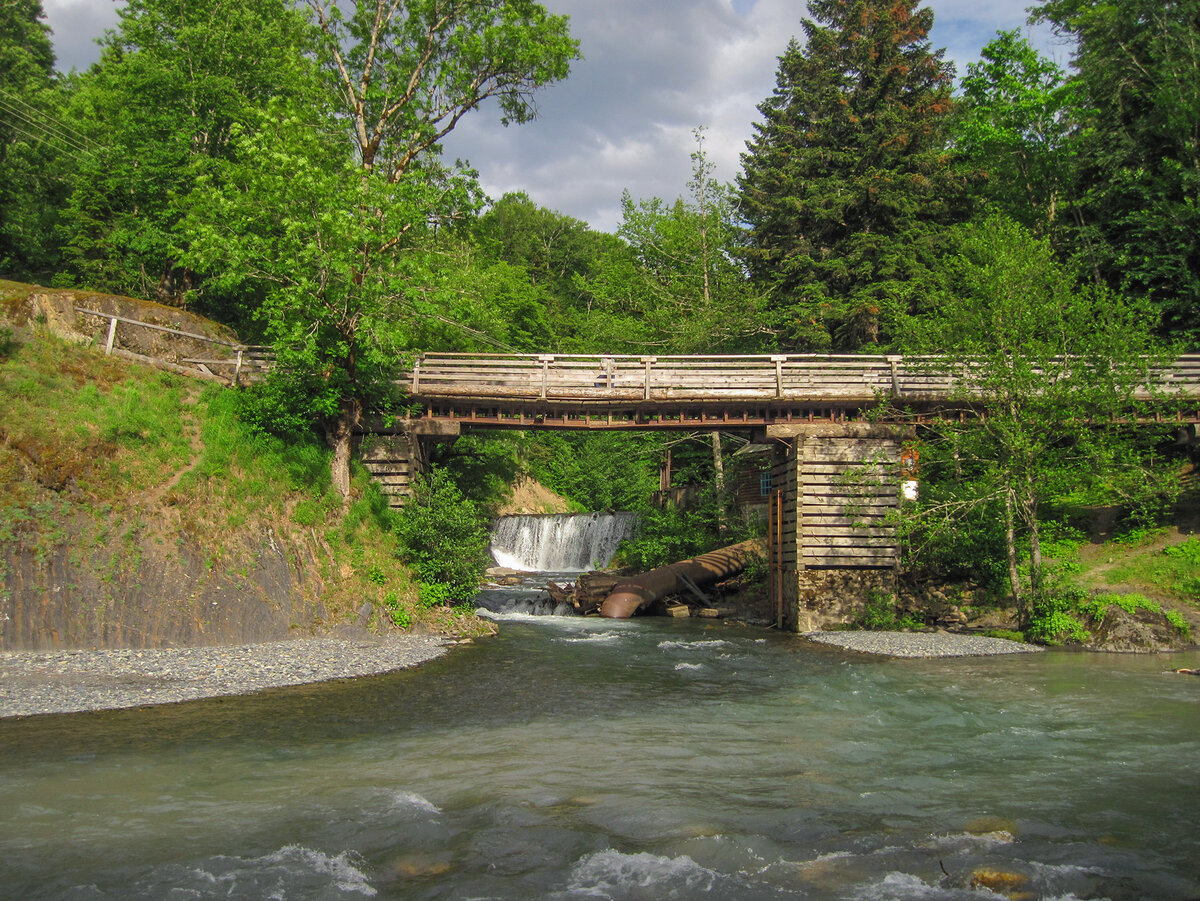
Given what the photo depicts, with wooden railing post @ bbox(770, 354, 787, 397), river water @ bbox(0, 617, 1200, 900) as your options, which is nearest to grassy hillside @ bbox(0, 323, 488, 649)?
river water @ bbox(0, 617, 1200, 900)

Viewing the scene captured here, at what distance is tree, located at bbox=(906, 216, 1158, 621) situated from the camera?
19500 mm

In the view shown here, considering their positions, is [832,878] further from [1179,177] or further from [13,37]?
[13,37]

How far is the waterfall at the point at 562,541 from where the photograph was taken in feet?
128

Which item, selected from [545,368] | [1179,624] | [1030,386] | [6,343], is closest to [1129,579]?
[1179,624]

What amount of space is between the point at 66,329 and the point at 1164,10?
38939 millimetres

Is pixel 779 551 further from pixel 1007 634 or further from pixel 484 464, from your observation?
pixel 484 464

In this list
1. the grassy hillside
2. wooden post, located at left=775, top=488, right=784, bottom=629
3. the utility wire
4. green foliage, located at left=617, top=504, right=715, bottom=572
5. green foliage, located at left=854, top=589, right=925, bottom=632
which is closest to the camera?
the grassy hillside

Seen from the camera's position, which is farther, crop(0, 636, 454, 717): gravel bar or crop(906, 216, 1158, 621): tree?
crop(906, 216, 1158, 621): tree

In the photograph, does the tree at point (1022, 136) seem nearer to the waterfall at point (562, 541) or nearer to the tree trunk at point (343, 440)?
the waterfall at point (562, 541)

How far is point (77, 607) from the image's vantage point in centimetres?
1441

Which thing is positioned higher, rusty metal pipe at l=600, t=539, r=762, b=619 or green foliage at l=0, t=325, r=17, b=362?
green foliage at l=0, t=325, r=17, b=362

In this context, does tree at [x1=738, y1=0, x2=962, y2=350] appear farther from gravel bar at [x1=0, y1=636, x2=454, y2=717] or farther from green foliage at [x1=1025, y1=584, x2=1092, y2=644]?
gravel bar at [x1=0, y1=636, x2=454, y2=717]

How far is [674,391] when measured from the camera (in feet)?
75.2

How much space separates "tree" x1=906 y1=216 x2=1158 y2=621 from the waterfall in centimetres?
1966
